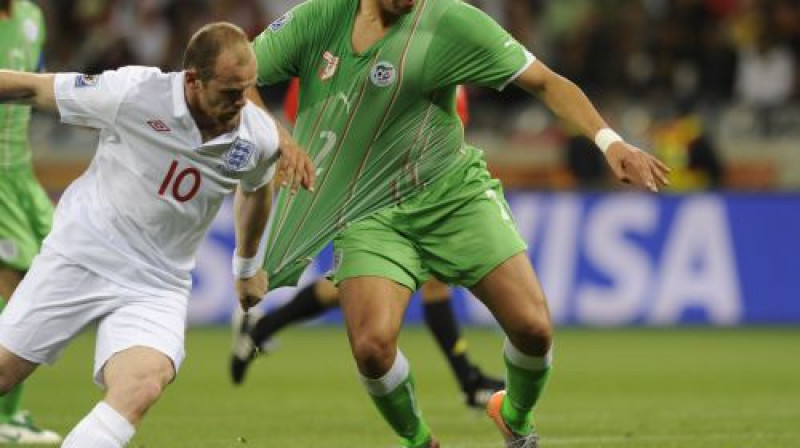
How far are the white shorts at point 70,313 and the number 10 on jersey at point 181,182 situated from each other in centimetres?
40

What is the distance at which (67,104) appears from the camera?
21.2 ft

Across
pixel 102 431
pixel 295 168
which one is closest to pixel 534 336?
pixel 295 168

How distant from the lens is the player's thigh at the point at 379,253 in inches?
297

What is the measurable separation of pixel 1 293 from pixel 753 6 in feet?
41.1

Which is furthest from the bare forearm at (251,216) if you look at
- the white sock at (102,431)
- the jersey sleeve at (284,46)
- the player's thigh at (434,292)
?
the player's thigh at (434,292)

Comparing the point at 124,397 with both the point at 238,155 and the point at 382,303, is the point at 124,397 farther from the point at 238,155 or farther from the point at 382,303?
the point at 382,303

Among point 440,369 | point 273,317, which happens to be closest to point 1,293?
point 273,317

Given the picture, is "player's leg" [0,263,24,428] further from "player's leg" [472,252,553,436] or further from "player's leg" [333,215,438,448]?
"player's leg" [472,252,553,436]

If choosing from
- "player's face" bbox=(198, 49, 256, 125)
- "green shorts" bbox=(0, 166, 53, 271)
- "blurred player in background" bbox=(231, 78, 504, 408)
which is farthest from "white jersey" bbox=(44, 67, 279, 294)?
"blurred player in background" bbox=(231, 78, 504, 408)

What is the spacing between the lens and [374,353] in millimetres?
7430

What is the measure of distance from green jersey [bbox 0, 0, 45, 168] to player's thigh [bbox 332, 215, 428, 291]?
2537mm

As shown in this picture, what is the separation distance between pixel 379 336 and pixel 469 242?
0.61m

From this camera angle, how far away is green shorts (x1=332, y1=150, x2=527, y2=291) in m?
7.61

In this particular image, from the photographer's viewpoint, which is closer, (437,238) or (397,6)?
(397,6)
